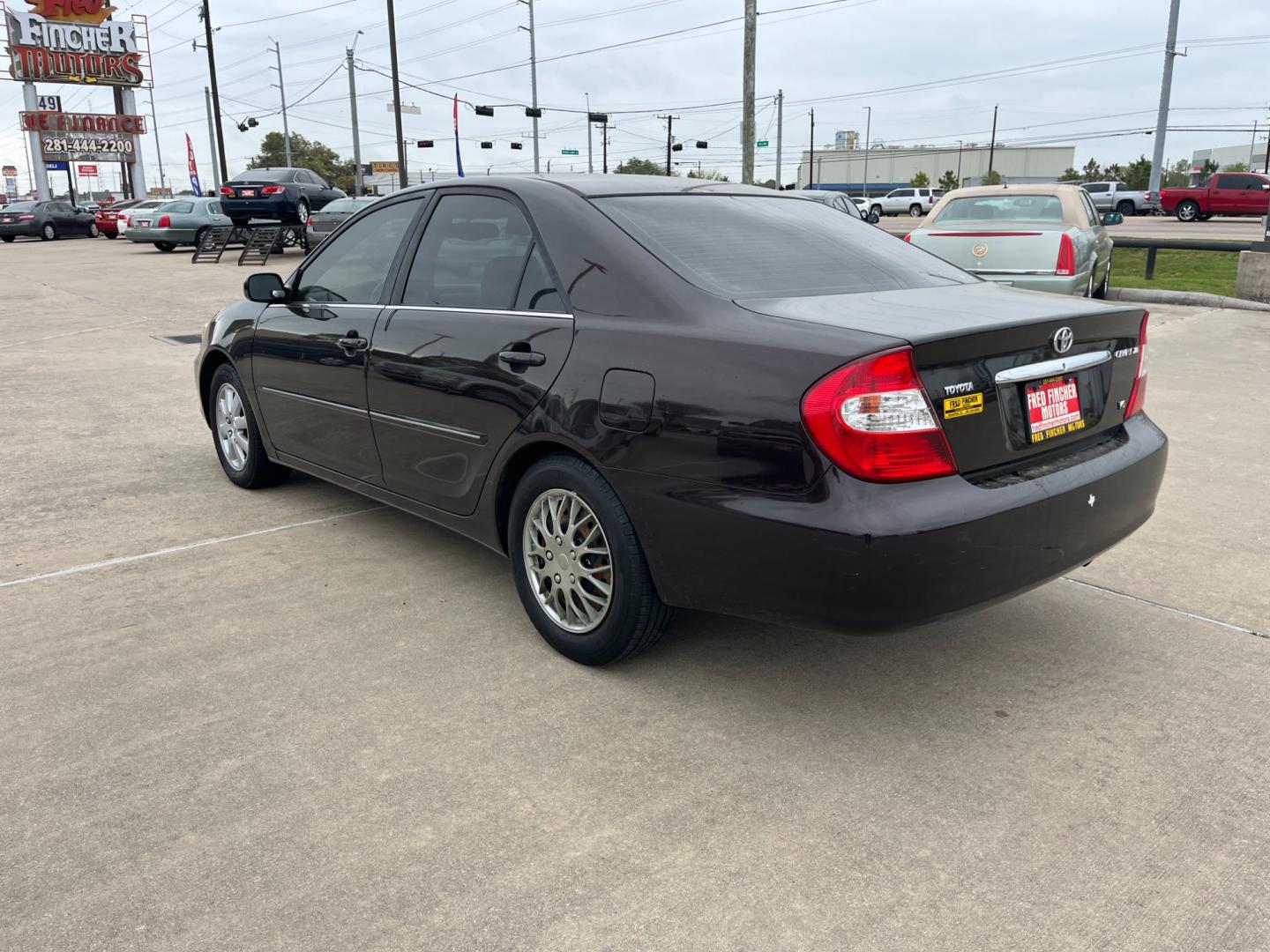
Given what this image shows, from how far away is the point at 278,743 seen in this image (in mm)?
2877

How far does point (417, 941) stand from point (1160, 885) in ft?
5.42

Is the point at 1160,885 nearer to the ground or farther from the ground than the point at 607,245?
nearer to the ground

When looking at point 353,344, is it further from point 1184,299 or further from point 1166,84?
point 1166,84

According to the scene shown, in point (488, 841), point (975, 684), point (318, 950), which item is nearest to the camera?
point (318, 950)

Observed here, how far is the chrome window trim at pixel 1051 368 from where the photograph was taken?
9.16 ft

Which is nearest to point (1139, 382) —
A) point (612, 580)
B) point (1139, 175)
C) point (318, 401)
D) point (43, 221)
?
point (612, 580)

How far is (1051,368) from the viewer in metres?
2.92

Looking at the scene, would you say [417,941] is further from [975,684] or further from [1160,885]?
[975,684]

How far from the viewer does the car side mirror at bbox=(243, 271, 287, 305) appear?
4672 mm

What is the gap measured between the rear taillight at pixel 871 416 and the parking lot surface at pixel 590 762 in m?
0.34

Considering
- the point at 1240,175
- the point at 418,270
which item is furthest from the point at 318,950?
the point at 1240,175

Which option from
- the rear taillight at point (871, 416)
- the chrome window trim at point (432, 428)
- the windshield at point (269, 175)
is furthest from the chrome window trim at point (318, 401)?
the windshield at point (269, 175)

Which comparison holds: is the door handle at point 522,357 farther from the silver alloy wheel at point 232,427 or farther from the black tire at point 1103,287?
the black tire at point 1103,287

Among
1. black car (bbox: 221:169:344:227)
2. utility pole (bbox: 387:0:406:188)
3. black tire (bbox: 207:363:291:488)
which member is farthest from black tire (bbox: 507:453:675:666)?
utility pole (bbox: 387:0:406:188)
